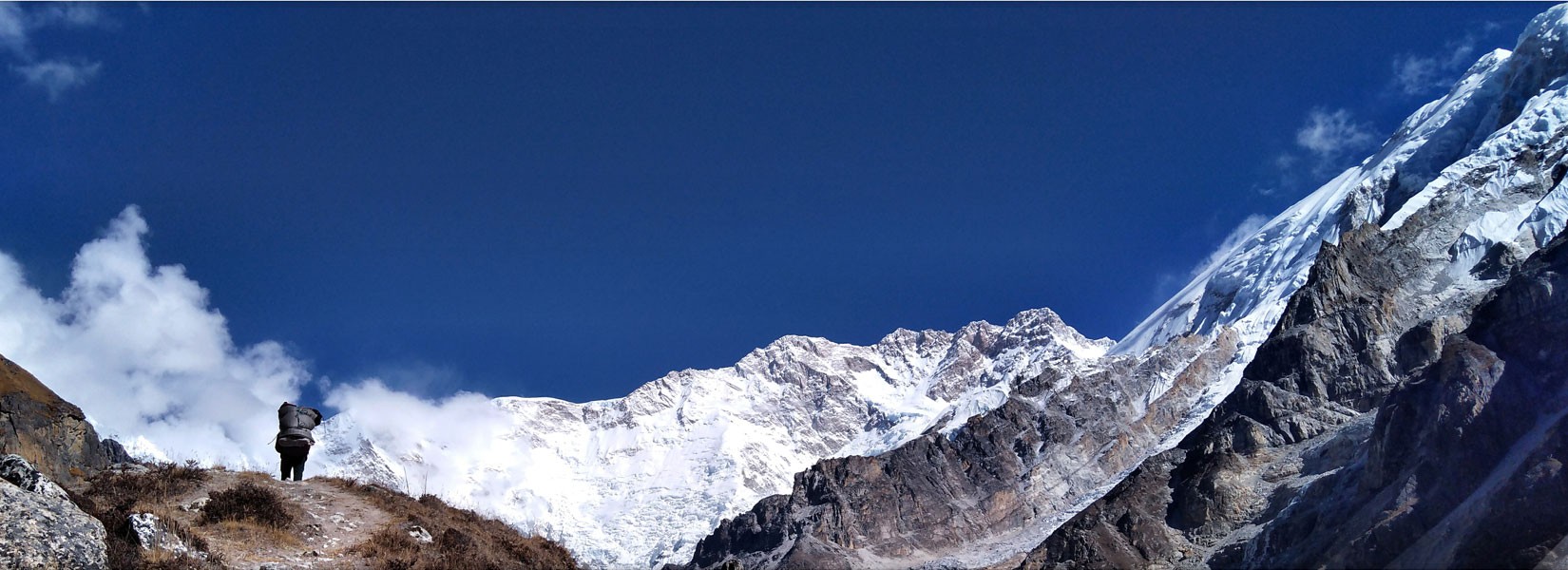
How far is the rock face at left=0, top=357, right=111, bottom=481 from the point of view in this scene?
83.1ft

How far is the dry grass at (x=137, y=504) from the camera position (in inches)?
777

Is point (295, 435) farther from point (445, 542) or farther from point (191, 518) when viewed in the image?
point (445, 542)

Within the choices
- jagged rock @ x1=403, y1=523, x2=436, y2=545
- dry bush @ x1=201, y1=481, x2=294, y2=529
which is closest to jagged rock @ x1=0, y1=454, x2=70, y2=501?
dry bush @ x1=201, y1=481, x2=294, y2=529

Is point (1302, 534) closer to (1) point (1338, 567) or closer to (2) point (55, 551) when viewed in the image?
(1) point (1338, 567)

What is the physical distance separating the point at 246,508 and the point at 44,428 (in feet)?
21.9

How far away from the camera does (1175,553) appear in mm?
198125

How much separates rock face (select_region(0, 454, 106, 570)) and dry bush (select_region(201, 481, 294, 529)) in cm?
400

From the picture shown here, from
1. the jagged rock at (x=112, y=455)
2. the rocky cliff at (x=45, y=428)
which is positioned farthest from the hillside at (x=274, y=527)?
the jagged rock at (x=112, y=455)

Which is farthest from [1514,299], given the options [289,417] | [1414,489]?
[289,417]

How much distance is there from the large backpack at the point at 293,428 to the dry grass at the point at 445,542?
1.22m

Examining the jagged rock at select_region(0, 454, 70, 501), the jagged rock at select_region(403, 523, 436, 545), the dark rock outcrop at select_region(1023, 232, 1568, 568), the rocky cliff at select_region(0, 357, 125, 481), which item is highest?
the dark rock outcrop at select_region(1023, 232, 1568, 568)

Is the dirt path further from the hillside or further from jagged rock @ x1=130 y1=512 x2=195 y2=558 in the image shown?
jagged rock @ x1=130 y1=512 x2=195 y2=558

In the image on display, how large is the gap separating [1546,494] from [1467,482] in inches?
1097

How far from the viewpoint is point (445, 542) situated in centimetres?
2464
